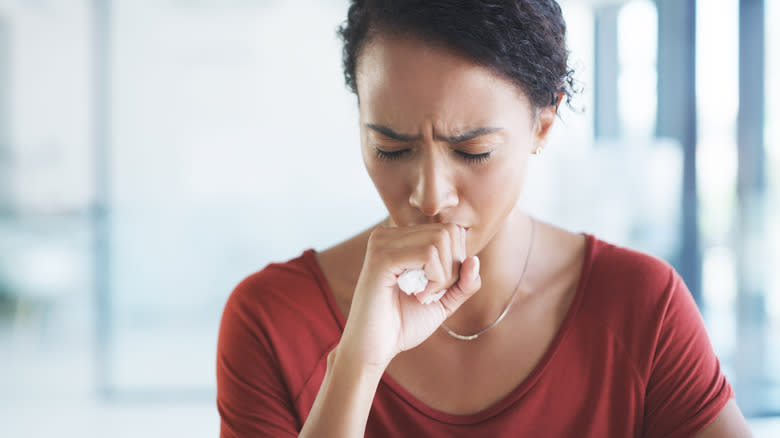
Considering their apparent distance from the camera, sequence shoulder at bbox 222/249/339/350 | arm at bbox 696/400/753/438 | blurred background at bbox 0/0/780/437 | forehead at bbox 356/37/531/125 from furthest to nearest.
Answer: blurred background at bbox 0/0/780/437 → shoulder at bbox 222/249/339/350 → arm at bbox 696/400/753/438 → forehead at bbox 356/37/531/125

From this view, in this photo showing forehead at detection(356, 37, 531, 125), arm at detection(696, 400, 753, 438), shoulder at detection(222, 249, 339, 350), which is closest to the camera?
forehead at detection(356, 37, 531, 125)

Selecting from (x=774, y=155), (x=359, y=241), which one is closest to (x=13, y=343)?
(x=359, y=241)

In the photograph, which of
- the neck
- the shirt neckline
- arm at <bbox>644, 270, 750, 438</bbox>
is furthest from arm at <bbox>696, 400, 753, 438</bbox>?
the neck

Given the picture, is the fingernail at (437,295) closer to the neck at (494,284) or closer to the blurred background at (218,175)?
the neck at (494,284)

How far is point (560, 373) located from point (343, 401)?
404mm

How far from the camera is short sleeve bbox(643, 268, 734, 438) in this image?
40.4 inches

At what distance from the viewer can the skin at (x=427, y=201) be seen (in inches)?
35.6

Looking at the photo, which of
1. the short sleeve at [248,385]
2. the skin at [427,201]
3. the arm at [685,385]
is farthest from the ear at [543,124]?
the short sleeve at [248,385]

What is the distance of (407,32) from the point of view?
915 mm

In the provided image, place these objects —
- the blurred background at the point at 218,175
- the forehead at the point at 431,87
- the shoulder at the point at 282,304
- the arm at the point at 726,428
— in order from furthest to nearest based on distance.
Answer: the blurred background at the point at 218,175 < the shoulder at the point at 282,304 < the arm at the point at 726,428 < the forehead at the point at 431,87

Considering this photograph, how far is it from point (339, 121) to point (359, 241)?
2512 millimetres

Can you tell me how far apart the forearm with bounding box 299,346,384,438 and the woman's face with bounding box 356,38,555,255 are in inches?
9.5

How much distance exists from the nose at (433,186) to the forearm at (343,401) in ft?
0.84

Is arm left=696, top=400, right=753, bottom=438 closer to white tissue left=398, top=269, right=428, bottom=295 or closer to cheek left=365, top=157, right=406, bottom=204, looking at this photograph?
white tissue left=398, top=269, right=428, bottom=295
